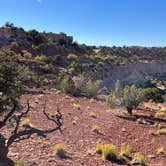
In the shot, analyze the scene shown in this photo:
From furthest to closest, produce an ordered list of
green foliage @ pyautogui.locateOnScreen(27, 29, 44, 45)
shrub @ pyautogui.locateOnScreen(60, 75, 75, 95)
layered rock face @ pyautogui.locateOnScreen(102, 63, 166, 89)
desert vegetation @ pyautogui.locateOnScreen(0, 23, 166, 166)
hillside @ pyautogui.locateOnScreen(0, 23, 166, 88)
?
green foliage @ pyautogui.locateOnScreen(27, 29, 44, 45) < layered rock face @ pyautogui.locateOnScreen(102, 63, 166, 89) < hillside @ pyautogui.locateOnScreen(0, 23, 166, 88) < shrub @ pyautogui.locateOnScreen(60, 75, 75, 95) < desert vegetation @ pyautogui.locateOnScreen(0, 23, 166, 166)

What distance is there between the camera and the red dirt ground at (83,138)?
45.2ft

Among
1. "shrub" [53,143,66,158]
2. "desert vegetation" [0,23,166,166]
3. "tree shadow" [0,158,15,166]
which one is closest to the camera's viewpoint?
"tree shadow" [0,158,15,166]

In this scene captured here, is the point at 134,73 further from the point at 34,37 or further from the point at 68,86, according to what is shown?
the point at 68,86

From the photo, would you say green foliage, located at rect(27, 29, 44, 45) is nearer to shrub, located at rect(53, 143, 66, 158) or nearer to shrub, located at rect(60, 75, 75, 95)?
shrub, located at rect(60, 75, 75, 95)

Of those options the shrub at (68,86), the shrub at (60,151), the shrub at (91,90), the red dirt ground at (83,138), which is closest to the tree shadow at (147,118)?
the red dirt ground at (83,138)

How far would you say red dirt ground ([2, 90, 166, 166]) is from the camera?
13766 millimetres

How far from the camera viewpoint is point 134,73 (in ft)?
279

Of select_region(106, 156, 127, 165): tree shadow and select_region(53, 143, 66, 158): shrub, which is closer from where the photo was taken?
select_region(53, 143, 66, 158): shrub

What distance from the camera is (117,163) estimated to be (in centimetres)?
1457

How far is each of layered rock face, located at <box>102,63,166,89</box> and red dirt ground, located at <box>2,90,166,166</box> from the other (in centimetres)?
3804

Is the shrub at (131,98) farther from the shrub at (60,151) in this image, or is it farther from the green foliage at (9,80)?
the green foliage at (9,80)

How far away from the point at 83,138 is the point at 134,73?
223 ft

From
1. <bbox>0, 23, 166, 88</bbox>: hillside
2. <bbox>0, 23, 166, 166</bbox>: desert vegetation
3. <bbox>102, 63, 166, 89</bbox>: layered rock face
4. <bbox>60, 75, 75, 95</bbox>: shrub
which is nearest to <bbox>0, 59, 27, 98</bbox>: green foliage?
<bbox>0, 23, 166, 166</bbox>: desert vegetation

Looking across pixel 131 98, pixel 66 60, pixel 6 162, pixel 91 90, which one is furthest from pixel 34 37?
pixel 6 162
